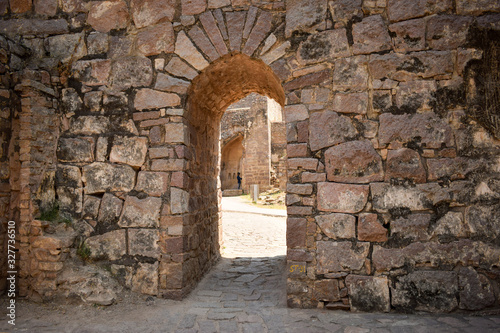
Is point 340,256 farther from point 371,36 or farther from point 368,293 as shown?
point 371,36

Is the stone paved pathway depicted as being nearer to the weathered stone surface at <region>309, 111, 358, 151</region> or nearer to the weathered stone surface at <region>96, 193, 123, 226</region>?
the weathered stone surface at <region>96, 193, 123, 226</region>

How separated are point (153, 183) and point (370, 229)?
2494 mm

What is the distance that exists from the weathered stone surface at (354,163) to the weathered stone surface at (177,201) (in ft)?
5.56

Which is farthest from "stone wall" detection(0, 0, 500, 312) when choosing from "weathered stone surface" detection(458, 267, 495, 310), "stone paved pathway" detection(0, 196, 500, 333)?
"stone paved pathway" detection(0, 196, 500, 333)

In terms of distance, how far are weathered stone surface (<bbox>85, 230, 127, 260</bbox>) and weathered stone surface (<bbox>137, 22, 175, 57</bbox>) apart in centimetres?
222

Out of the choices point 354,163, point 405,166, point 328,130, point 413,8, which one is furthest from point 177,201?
point 413,8

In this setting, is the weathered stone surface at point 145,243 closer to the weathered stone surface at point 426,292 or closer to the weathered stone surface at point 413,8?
the weathered stone surface at point 426,292

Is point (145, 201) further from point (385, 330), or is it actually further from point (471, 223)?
point (471, 223)

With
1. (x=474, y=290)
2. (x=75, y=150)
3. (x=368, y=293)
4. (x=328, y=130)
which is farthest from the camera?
(x=75, y=150)

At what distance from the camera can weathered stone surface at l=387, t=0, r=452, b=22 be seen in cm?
332

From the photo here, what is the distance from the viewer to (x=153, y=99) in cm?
381

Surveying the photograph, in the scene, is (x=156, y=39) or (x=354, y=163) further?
(x=156, y=39)

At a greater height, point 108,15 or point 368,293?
point 108,15

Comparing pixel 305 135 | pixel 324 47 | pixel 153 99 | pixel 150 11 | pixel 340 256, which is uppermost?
pixel 150 11
